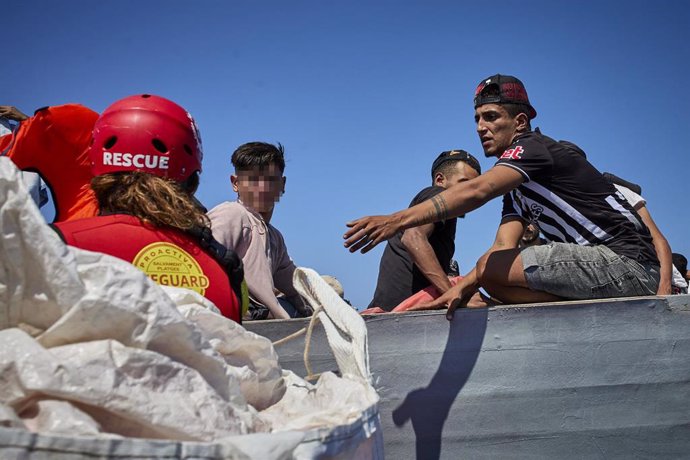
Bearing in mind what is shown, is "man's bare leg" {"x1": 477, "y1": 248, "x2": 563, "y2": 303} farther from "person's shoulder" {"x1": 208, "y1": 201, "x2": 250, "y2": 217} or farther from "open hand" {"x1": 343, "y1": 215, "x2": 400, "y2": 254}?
"person's shoulder" {"x1": 208, "y1": 201, "x2": 250, "y2": 217}

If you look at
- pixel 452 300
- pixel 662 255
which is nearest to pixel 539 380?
pixel 452 300

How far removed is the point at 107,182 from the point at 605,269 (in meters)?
2.74

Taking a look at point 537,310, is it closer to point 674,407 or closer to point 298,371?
point 674,407

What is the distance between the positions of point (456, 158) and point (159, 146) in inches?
126

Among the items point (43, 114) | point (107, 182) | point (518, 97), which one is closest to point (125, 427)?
point (107, 182)

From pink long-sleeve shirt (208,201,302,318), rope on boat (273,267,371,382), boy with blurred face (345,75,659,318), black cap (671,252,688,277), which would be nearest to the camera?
rope on boat (273,267,371,382)

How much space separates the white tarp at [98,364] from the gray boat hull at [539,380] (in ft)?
6.47

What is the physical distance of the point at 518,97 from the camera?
4270 millimetres

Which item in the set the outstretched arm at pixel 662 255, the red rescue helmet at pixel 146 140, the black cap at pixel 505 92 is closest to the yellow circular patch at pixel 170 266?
the red rescue helmet at pixel 146 140

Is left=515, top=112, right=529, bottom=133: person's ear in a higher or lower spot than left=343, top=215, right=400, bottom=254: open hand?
higher

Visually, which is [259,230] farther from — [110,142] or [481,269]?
[110,142]

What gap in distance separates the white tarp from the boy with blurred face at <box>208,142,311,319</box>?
8.52ft

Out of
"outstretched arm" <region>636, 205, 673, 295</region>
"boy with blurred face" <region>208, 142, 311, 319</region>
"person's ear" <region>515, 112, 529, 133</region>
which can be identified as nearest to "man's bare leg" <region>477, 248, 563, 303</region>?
"outstretched arm" <region>636, 205, 673, 295</region>

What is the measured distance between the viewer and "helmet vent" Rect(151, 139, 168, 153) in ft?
8.28
